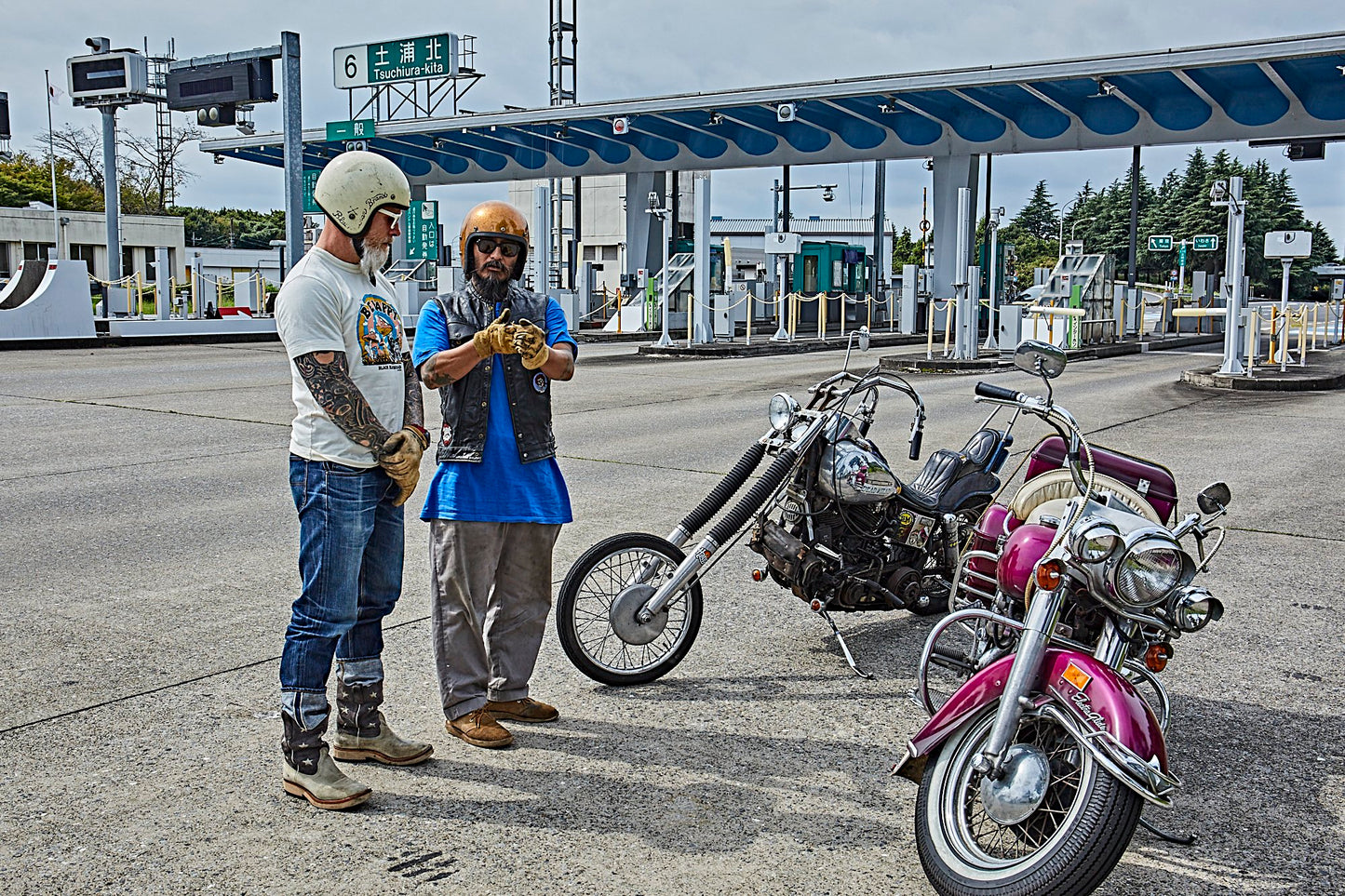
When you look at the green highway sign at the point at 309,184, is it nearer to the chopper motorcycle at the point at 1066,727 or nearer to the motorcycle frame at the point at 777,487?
the motorcycle frame at the point at 777,487

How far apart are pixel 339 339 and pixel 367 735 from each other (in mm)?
1318

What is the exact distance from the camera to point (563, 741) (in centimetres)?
436

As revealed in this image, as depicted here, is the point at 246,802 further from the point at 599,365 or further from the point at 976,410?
the point at 599,365

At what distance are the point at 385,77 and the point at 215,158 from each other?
820cm

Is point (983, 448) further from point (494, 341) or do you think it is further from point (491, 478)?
point (494, 341)

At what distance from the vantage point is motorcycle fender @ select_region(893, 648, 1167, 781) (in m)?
3.04

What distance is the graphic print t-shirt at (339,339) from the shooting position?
3615mm

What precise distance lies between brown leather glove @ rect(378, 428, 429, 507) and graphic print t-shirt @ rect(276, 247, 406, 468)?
5cm

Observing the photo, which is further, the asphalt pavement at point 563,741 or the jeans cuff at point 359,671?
the jeans cuff at point 359,671

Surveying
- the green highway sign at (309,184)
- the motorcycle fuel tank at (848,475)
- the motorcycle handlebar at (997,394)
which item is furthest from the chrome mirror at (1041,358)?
the green highway sign at (309,184)

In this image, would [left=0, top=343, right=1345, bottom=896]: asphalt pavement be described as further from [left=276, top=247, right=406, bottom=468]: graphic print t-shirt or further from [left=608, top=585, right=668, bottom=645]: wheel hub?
[left=276, top=247, right=406, bottom=468]: graphic print t-shirt

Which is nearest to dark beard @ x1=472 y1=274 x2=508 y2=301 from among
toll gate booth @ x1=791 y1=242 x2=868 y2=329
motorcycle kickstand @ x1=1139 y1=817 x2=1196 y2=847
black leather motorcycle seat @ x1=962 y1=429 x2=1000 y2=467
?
black leather motorcycle seat @ x1=962 y1=429 x2=1000 y2=467

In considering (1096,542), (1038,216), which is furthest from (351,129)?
(1038,216)

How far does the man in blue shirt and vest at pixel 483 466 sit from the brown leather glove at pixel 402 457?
0.38 meters
